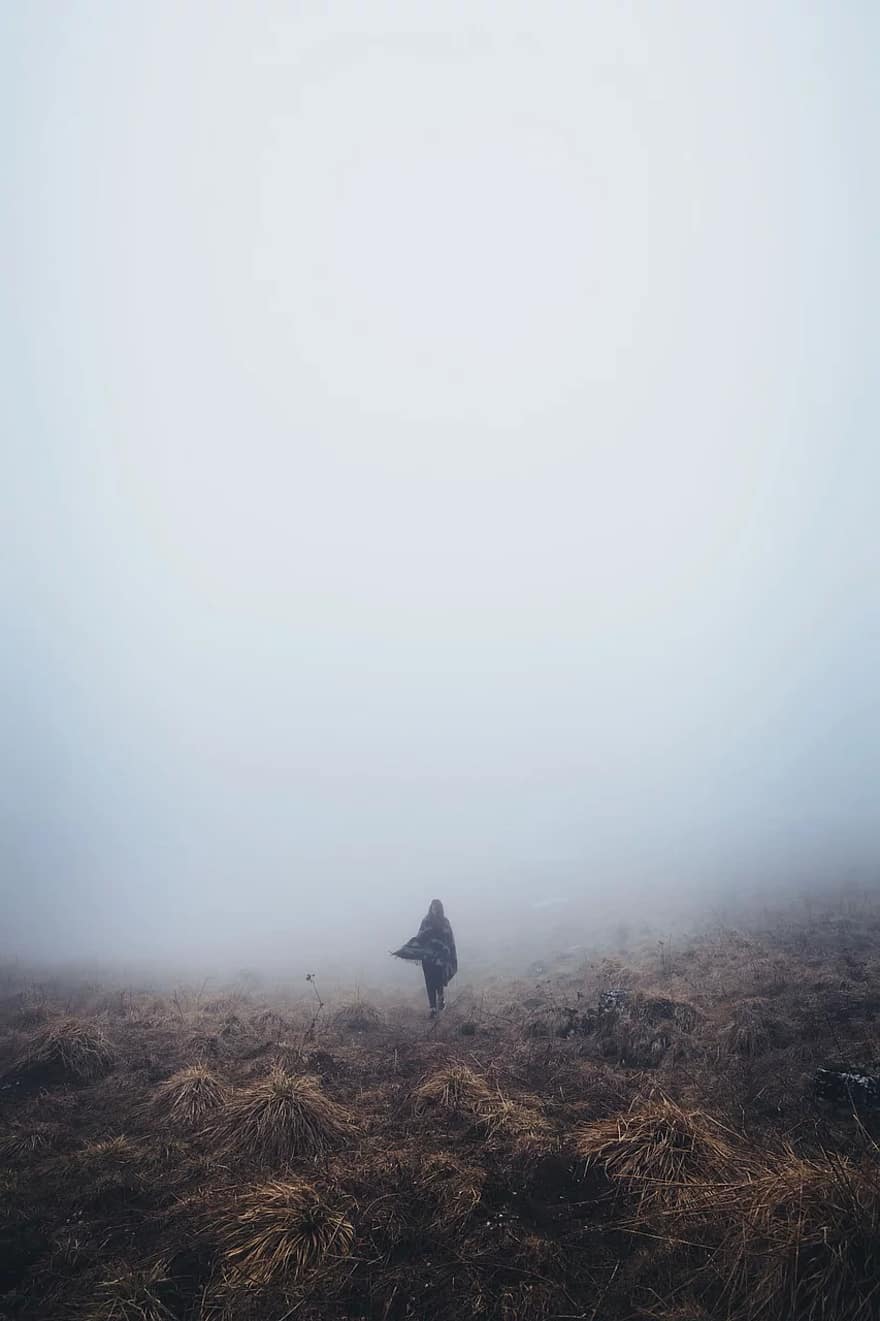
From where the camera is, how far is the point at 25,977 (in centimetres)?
2133

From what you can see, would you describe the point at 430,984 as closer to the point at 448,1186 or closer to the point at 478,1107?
the point at 478,1107

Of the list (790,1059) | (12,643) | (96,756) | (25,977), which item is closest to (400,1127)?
(790,1059)

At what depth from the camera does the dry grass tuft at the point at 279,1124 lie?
718 cm

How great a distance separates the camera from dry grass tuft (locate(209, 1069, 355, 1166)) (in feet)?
23.6

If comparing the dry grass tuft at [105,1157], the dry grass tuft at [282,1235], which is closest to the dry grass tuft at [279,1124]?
the dry grass tuft at [105,1157]

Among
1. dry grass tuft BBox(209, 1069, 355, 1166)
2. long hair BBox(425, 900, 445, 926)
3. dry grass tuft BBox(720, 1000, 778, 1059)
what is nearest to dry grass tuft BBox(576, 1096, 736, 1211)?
dry grass tuft BBox(720, 1000, 778, 1059)

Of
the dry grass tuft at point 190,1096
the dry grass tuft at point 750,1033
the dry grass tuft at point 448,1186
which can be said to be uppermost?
the dry grass tuft at point 190,1096

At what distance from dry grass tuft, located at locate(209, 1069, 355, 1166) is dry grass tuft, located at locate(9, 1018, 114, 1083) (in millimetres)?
3992

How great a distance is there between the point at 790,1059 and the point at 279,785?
90738 mm

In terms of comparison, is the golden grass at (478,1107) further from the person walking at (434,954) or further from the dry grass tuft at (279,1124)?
the person walking at (434,954)

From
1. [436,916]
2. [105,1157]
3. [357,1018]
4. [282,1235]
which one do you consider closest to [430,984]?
[436,916]

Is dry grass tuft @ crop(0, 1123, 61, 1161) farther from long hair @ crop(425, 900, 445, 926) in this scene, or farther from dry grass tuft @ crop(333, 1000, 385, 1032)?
long hair @ crop(425, 900, 445, 926)

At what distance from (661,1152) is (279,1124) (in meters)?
4.57

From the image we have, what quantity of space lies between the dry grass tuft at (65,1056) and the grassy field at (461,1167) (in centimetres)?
6
